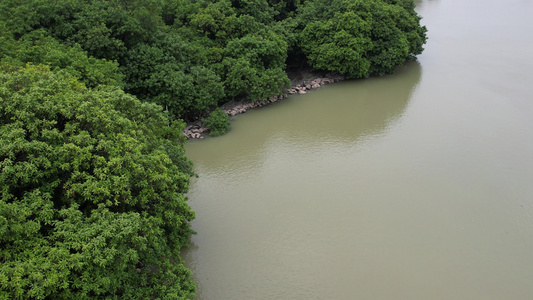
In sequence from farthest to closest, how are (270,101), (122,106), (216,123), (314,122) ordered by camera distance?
1. (270,101)
2. (314,122)
3. (216,123)
4. (122,106)

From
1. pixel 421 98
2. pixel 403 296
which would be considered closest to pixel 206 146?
pixel 403 296

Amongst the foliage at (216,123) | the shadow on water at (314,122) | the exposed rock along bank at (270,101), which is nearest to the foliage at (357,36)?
the exposed rock along bank at (270,101)

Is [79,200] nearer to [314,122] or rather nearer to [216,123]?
[216,123]

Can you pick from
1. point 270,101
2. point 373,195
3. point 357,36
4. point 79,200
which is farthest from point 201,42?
point 79,200

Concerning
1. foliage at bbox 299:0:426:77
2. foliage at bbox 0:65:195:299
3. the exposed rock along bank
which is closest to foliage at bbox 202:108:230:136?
the exposed rock along bank

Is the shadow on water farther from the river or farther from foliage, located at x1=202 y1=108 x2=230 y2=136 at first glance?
foliage, located at x1=202 y1=108 x2=230 y2=136
